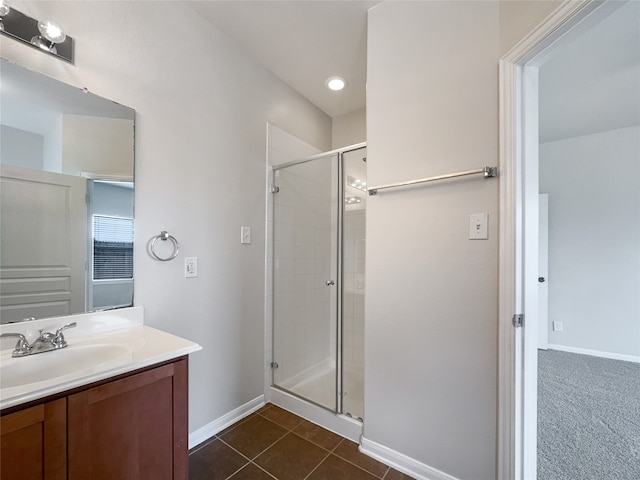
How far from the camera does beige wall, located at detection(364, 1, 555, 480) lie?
1.23 m

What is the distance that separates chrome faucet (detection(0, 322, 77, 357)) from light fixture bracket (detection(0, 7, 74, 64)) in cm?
117

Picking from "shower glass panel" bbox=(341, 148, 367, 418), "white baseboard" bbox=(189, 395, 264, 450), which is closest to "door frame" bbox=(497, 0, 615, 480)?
"shower glass panel" bbox=(341, 148, 367, 418)

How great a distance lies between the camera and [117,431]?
0.90 m

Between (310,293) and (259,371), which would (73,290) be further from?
(310,293)

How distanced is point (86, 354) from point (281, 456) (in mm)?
1151

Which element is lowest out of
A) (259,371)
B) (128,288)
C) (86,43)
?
(259,371)

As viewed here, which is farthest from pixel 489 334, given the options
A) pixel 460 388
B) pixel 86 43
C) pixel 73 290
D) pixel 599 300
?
pixel 599 300

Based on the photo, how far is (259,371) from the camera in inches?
81.9

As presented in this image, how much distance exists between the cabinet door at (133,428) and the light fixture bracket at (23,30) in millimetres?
1383

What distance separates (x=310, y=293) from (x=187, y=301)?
1026 mm

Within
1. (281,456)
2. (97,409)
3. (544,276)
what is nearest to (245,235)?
(97,409)

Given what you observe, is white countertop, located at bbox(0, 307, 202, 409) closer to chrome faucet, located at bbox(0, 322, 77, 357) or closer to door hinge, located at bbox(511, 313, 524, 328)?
chrome faucet, located at bbox(0, 322, 77, 357)

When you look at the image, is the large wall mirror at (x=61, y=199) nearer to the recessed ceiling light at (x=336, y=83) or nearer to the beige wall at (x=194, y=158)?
the beige wall at (x=194, y=158)

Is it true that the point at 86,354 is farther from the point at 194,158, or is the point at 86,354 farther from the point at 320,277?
the point at 320,277
